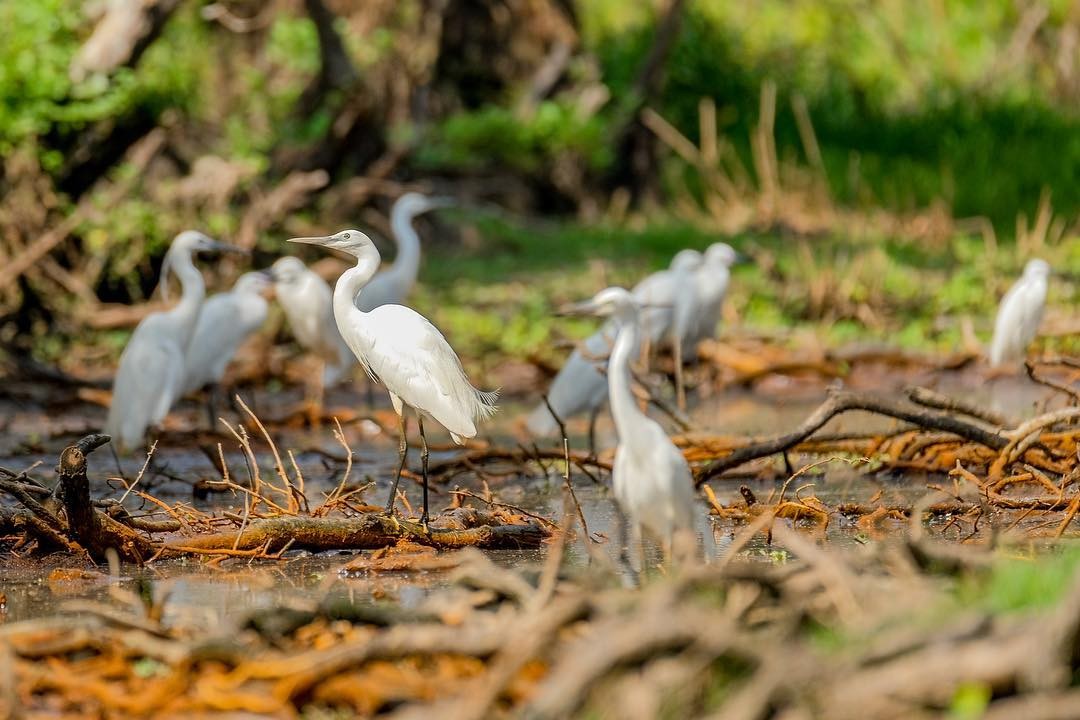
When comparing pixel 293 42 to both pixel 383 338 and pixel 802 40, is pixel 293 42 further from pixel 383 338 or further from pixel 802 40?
pixel 802 40

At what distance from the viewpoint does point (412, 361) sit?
6352 millimetres

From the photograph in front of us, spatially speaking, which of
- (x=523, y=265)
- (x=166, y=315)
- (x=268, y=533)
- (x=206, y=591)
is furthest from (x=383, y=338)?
(x=523, y=265)

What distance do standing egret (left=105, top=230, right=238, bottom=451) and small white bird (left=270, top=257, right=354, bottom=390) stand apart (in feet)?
4.83

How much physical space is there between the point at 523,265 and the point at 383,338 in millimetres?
9815

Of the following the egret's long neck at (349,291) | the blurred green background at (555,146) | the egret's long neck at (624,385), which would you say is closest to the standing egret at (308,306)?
the blurred green background at (555,146)

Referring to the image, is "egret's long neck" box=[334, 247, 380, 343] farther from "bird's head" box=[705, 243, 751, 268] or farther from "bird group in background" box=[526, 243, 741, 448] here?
"bird's head" box=[705, 243, 751, 268]

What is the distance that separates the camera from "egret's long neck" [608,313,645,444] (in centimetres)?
491

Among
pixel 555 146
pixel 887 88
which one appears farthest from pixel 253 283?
pixel 887 88

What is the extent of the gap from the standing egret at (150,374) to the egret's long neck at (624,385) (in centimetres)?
389

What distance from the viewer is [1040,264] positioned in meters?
10.2

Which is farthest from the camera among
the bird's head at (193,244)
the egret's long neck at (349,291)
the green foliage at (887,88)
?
the green foliage at (887,88)

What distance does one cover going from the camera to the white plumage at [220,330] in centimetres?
959

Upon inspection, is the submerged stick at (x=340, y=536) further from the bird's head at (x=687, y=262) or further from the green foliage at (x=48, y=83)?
the green foliage at (x=48, y=83)

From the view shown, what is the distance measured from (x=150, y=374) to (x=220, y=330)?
1533 mm
